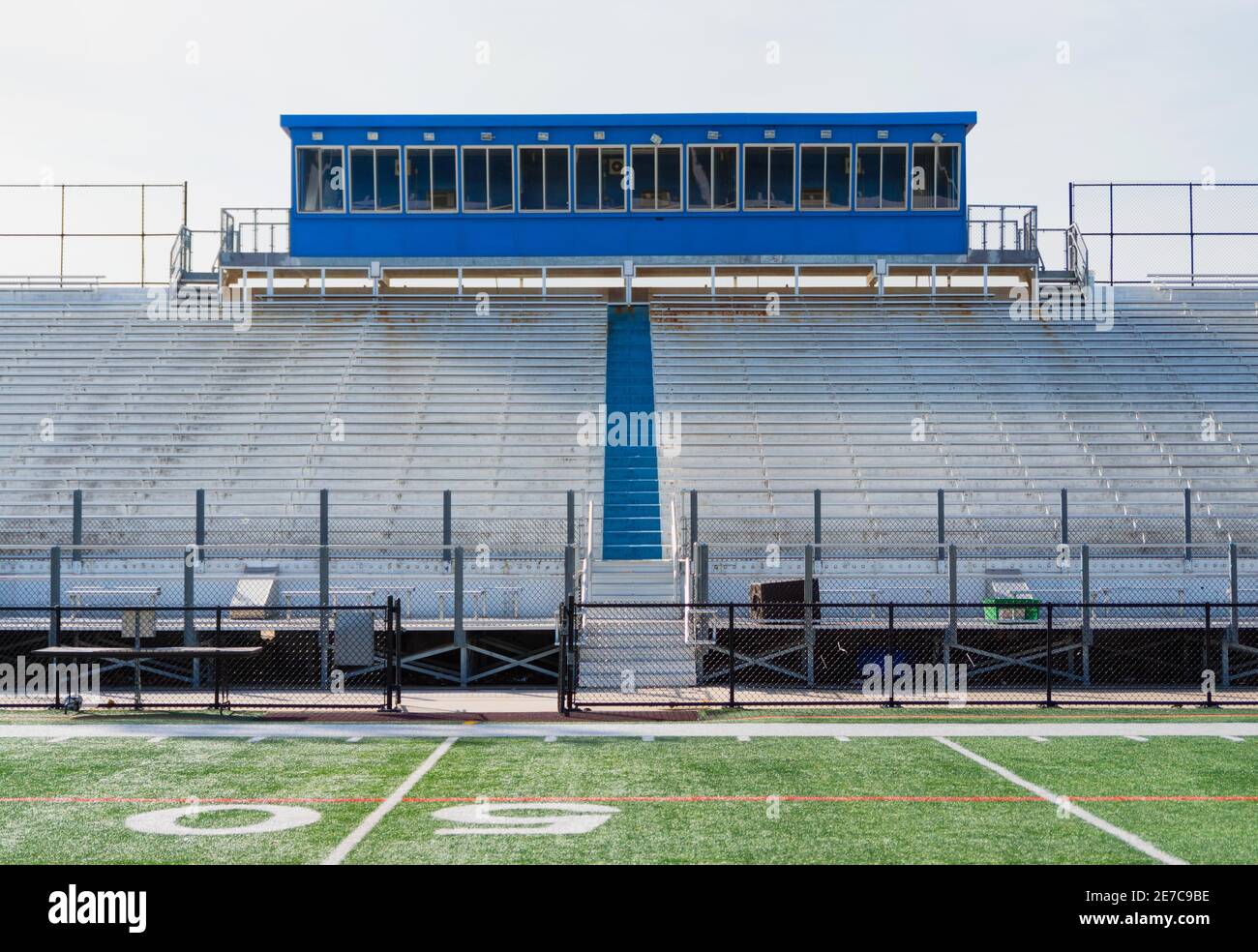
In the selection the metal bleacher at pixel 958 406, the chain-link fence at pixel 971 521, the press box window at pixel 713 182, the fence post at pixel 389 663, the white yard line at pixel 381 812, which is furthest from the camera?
the press box window at pixel 713 182

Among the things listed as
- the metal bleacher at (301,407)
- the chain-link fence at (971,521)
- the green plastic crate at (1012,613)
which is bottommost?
the green plastic crate at (1012,613)

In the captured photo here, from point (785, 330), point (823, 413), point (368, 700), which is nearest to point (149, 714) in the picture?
point (368, 700)

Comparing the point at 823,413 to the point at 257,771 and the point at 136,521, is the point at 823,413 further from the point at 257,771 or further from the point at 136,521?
the point at 257,771

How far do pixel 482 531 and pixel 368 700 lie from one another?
17.3 ft

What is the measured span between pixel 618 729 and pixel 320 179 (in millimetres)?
20279

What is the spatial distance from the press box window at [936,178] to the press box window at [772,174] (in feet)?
9.02

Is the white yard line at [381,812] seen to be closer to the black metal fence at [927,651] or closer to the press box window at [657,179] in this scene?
the black metal fence at [927,651]

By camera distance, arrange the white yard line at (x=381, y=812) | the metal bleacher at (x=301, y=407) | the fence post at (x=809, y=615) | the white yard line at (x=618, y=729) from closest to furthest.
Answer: the white yard line at (x=381, y=812) < the white yard line at (x=618, y=729) < the fence post at (x=809, y=615) < the metal bleacher at (x=301, y=407)

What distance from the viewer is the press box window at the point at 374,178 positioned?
1169 inches

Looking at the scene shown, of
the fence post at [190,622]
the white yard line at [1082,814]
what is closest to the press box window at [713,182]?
the fence post at [190,622]

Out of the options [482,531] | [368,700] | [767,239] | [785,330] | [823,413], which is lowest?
[368,700]

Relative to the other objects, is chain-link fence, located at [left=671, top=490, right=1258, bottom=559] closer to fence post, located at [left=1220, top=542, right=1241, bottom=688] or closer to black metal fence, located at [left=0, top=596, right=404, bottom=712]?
fence post, located at [left=1220, top=542, right=1241, bottom=688]

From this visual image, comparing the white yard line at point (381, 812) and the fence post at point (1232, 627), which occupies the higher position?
the fence post at point (1232, 627)
